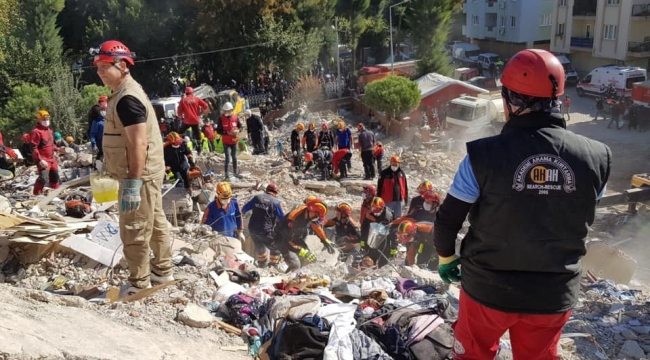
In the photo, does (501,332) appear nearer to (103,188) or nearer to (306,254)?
(103,188)

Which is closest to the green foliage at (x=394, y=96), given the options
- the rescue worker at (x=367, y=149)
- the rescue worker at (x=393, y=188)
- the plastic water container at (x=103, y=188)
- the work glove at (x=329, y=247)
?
the rescue worker at (x=367, y=149)

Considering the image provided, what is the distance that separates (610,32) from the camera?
32.5 meters

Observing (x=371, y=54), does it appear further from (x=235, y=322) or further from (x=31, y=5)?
(x=235, y=322)

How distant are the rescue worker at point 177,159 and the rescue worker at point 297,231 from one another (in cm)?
307

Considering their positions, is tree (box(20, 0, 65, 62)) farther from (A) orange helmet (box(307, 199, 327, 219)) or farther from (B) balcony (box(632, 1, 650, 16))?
(B) balcony (box(632, 1, 650, 16))

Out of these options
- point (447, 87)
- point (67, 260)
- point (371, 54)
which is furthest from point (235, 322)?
point (371, 54)

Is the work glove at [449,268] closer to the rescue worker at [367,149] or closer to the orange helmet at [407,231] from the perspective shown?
the orange helmet at [407,231]

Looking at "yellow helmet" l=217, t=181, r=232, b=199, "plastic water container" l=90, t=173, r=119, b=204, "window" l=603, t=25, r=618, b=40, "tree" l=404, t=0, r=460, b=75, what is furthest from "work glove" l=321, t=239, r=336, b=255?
"window" l=603, t=25, r=618, b=40

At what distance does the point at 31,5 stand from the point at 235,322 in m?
24.0

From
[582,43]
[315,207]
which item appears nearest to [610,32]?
[582,43]

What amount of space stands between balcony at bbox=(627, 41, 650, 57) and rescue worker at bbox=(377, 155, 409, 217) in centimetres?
2521

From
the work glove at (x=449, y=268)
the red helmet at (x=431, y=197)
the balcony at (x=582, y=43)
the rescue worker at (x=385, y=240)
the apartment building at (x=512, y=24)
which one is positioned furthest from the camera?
the apartment building at (x=512, y=24)

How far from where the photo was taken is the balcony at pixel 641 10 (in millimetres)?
30188

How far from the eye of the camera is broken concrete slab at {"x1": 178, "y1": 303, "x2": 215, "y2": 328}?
429 cm
